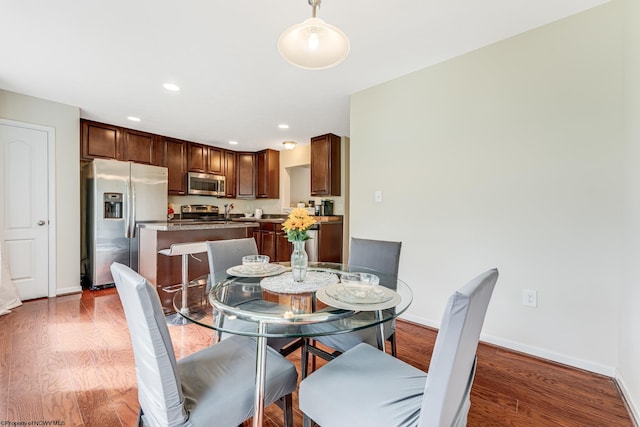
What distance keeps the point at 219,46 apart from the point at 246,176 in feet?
12.1

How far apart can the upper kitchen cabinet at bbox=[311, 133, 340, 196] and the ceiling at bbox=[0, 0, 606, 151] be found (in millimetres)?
998

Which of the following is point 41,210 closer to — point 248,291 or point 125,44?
point 125,44

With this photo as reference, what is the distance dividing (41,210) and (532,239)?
4.99 meters

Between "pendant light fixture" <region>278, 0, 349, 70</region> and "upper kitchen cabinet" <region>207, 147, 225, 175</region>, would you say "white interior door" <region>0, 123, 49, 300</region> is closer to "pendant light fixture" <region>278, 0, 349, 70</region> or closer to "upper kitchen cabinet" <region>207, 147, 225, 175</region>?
"upper kitchen cabinet" <region>207, 147, 225, 175</region>

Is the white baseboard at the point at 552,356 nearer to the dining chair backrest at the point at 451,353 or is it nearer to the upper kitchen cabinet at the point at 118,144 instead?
the dining chair backrest at the point at 451,353

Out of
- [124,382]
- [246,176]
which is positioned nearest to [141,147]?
[246,176]

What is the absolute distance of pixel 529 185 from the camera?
2023mm

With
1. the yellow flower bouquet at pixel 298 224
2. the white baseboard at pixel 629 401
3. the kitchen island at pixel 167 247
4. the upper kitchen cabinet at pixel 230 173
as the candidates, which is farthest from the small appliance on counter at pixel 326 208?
the white baseboard at pixel 629 401

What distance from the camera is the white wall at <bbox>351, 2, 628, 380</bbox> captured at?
178 cm

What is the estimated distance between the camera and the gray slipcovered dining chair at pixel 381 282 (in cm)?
147

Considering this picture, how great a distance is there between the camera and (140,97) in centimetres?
314

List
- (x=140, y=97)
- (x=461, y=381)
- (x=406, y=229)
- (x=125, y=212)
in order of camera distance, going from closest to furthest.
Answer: (x=461, y=381) < (x=406, y=229) < (x=140, y=97) < (x=125, y=212)

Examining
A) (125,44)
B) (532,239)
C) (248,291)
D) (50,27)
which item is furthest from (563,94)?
(50,27)

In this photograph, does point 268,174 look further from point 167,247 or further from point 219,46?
point 219,46
